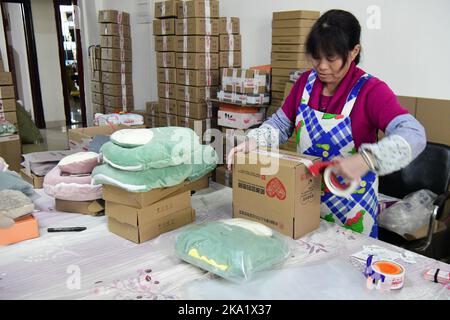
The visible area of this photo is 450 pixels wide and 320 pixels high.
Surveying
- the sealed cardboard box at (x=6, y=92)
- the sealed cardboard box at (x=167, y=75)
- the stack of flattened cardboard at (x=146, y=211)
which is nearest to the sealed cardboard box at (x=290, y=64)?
the sealed cardboard box at (x=167, y=75)

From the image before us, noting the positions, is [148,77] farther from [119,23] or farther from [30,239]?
[30,239]

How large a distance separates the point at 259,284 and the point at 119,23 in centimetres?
473

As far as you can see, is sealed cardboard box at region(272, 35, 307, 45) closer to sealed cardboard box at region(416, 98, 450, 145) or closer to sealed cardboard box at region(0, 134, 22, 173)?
sealed cardboard box at region(416, 98, 450, 145)

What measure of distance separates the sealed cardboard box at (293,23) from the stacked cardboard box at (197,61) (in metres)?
0.79

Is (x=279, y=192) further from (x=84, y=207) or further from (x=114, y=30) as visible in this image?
(x=114, y=30)

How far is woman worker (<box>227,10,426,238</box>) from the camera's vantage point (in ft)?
3.55

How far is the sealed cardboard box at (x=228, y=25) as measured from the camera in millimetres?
3824

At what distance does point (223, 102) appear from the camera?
3.66 metres

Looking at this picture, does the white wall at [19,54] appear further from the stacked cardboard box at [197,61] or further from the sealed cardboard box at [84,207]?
the sealed cardboard box at [84,207]

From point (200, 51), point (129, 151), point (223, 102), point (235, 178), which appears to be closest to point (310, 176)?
point (235, 178)

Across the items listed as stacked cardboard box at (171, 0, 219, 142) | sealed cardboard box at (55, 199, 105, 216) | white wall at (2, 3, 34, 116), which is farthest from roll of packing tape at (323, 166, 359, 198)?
white wall at (2, 3, 34, 116)

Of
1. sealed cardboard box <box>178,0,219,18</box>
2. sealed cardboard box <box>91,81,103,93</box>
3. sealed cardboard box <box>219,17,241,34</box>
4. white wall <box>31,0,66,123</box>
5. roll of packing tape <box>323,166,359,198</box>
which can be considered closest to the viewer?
roll of packing tape <box>323,166,359,198</box>

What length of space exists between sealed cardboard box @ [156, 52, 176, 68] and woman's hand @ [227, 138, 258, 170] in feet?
9.52
